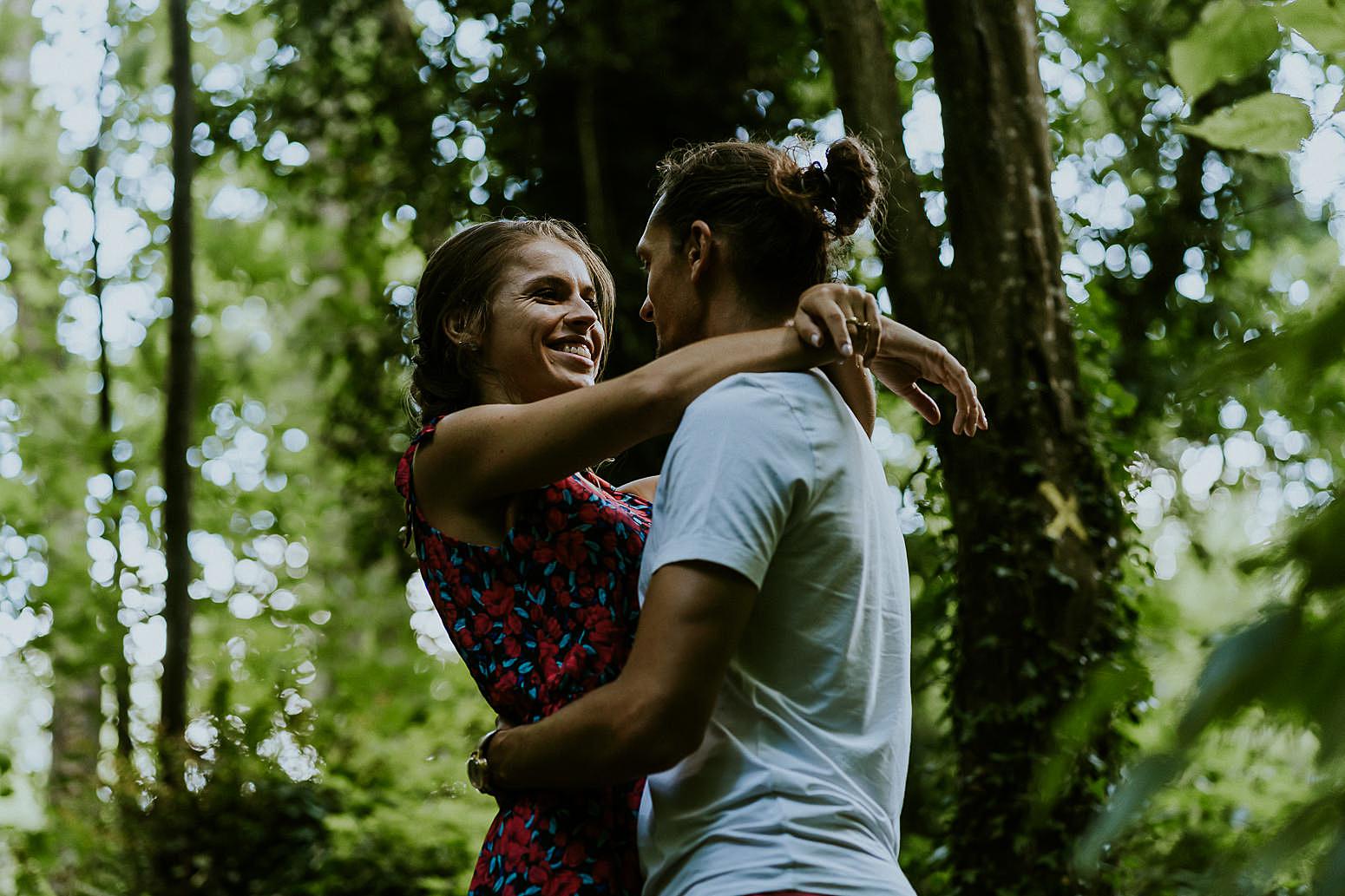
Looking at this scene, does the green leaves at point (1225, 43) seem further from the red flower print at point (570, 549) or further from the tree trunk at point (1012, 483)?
the tree trunk at point (1012, 483)

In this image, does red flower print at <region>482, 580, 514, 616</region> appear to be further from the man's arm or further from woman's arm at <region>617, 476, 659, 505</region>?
woman's arm at <region>617, 476, 659, 505</region>

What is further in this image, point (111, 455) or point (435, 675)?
point (435, 675)

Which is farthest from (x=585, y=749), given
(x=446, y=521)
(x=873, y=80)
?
(x=873, y=80)

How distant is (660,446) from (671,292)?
4.52 metres

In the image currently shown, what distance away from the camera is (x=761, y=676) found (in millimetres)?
1576

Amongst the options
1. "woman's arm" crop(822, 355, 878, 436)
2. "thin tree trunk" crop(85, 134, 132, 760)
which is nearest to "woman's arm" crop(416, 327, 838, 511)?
"woman's arm" crop(822, 355, 878, 436)

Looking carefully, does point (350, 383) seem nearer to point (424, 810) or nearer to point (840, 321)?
point (424, 810)

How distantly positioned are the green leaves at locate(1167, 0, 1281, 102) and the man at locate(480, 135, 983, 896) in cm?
65

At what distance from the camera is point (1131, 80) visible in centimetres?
752

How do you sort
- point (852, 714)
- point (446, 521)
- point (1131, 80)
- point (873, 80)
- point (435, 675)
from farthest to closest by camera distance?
point (435, 675)
point (1131, 80)
point (873, 80)
point (446, 521)
point (852, 714)

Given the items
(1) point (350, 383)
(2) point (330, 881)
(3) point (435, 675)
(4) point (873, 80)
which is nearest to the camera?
(4) point (873, 80)

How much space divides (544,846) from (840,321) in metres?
0.76

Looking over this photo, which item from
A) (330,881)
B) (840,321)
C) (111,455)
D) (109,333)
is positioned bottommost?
(330,881)

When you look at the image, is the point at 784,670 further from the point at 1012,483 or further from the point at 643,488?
the point at 1012,483
